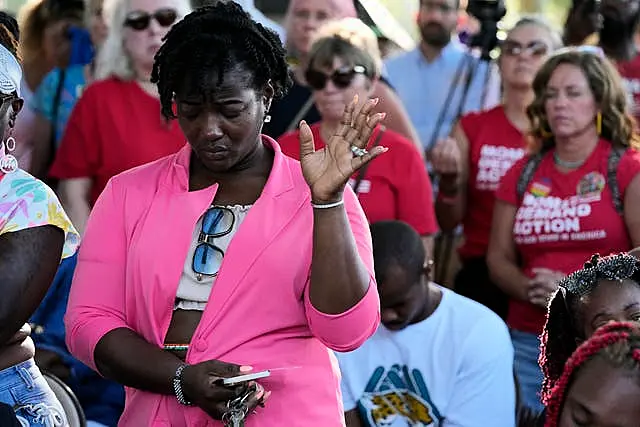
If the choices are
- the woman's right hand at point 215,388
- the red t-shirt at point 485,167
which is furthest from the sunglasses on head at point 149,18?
the woman's right hand at point 215,388

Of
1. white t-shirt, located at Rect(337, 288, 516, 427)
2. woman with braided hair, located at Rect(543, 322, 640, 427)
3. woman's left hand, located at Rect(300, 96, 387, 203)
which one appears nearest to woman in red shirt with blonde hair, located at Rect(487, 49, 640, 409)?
white t-shirt, located at Rect(337, 288, 516, 427)

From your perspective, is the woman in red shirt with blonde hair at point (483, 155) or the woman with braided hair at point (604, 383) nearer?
the woman with braided hair at point (604, 383)

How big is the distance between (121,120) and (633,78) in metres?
2.78

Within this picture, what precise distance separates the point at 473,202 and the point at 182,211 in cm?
304

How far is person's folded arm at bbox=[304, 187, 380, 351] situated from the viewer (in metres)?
3.02

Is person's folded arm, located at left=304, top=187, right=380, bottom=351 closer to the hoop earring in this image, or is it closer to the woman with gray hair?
the hoop earring

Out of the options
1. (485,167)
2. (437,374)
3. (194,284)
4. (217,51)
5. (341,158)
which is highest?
(217,51)

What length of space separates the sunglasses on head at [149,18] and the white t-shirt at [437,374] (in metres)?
1.60

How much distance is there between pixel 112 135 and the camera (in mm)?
5176

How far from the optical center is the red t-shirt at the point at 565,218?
16.8 ft

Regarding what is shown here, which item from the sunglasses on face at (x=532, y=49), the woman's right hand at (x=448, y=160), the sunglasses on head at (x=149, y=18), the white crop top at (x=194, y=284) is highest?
the sunglasses on head at (x=149, y=18)

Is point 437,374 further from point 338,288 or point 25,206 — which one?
point 25,206

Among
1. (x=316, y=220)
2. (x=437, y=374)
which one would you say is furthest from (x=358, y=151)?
(x=437, y=374)

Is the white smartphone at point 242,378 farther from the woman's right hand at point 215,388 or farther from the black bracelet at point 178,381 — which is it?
the black bracelet at point 178,381
